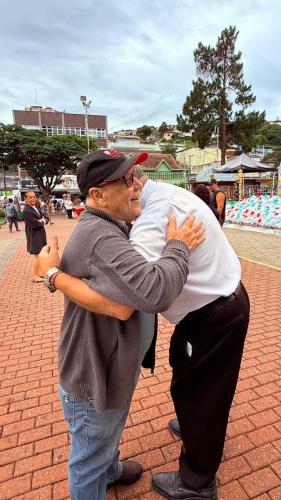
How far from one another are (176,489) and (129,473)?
1.01 ft

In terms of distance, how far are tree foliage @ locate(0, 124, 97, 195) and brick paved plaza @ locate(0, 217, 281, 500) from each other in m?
24.7

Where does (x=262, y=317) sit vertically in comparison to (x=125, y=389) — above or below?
below

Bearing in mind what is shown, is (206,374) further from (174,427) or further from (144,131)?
(144,131)

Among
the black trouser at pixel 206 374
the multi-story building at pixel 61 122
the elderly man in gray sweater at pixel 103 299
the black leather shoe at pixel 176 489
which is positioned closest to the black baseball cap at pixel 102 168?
the elderly man in gray sweater at pixel 103 299

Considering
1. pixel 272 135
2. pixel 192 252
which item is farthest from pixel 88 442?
pixel 272 135

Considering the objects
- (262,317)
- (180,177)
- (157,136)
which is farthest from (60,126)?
(262,317)

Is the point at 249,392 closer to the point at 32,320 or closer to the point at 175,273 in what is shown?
the point at 175,273

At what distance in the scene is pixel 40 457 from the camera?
85.6 inches

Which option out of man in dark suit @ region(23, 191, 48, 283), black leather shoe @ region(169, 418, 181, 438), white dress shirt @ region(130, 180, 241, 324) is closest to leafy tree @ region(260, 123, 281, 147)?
man in dark suit @ region(23, 191, 48, 283)

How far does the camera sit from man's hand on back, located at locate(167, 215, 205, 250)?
121 centimetres

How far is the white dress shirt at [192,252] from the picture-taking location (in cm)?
120

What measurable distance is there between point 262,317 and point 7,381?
3.29 meters

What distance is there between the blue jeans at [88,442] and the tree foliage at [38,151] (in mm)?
27383

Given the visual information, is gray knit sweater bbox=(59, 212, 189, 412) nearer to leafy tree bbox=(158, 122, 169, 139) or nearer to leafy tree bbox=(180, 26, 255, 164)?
leafy tree bbox=(180, 26, 255, 164)
